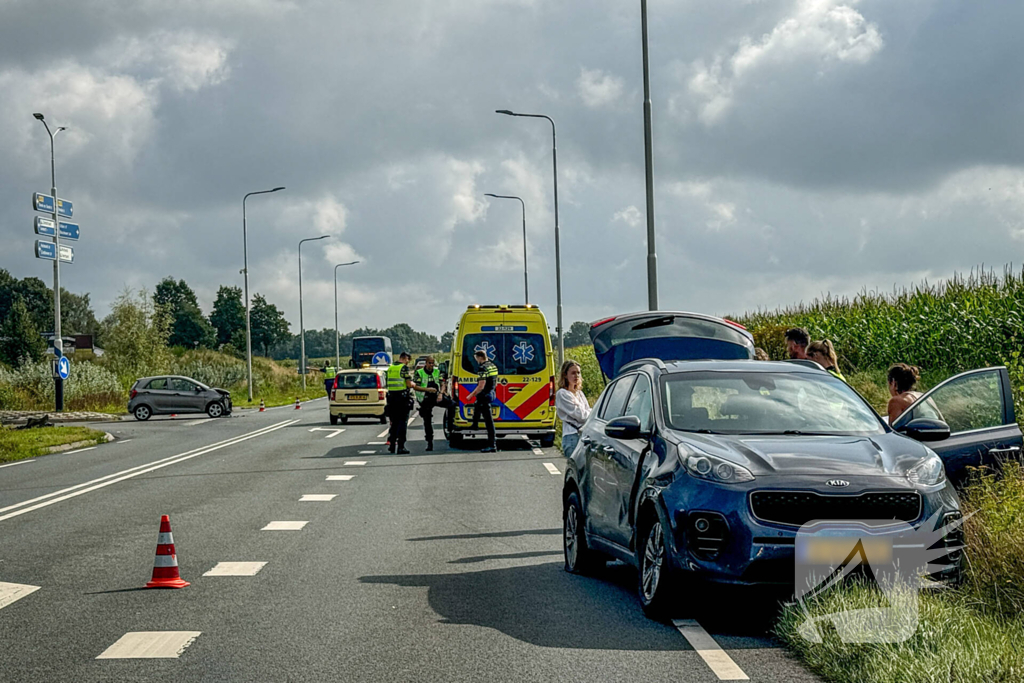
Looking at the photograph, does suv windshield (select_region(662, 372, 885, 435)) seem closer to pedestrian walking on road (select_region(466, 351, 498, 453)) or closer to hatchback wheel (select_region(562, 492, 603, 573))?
hatchback wheel (select_region(562, 492, 603, 573))

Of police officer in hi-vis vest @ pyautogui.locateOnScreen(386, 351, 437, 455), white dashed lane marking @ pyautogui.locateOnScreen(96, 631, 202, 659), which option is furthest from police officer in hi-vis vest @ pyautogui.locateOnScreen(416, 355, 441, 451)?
white dashed lane marking @ pyautogui.locateOnScreen(96, 631, 202, 659)

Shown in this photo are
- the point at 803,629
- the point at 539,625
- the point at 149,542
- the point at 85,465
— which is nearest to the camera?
the point at 803,629

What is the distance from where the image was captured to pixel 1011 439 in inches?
331

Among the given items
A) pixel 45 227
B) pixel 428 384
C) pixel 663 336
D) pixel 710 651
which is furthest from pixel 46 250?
pixel 710 651

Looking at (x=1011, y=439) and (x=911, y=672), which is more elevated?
(x=1011, y=439)

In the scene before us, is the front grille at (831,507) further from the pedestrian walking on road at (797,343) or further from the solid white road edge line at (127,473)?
the solid white road edge line at (127,473)

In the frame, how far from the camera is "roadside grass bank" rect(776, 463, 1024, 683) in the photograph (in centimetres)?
531

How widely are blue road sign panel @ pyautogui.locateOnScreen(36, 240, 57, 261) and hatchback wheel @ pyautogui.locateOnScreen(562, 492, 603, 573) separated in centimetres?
3325

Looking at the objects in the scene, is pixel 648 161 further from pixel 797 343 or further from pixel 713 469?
pixel 713 469

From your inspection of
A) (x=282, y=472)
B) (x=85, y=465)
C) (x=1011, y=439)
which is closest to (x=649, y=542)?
(x=1011, y=439)

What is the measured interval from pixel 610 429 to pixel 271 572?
299 centimetres

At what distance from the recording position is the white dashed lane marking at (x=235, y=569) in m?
8.99

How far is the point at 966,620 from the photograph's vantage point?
6.13 meters

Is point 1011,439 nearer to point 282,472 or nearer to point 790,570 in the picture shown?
point 790,570
